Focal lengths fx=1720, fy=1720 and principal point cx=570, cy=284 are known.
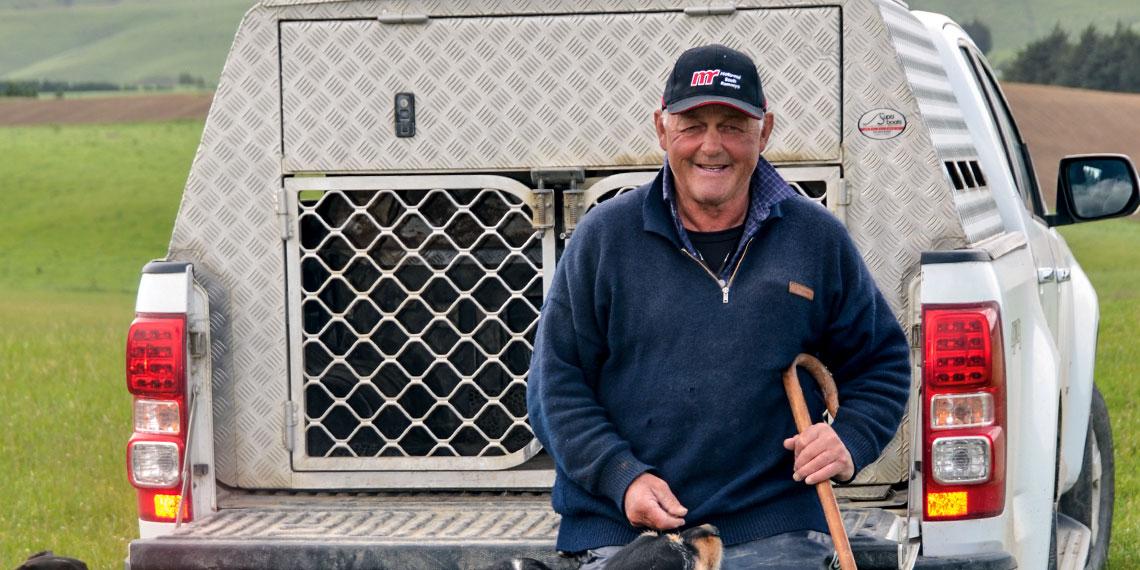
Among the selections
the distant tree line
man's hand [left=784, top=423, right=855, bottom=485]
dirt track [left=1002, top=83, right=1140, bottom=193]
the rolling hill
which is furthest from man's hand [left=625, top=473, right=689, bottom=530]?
the rolling hill

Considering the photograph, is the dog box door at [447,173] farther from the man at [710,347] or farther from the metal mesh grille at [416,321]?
the man at [710,347]

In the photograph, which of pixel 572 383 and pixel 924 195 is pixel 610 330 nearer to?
pixel 572 383

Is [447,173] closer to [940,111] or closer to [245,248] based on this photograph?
[245,248]

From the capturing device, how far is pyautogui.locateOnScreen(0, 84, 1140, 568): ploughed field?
9094 mm

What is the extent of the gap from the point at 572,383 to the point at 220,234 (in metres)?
1.84

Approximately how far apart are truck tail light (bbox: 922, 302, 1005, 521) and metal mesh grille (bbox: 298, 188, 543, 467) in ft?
3.84

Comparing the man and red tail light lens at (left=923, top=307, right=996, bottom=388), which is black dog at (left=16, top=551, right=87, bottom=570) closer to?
the man

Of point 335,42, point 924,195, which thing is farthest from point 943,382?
point 335,42

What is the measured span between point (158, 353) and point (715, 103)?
6.84 ft

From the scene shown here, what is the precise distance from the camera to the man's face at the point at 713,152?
3.45 meters

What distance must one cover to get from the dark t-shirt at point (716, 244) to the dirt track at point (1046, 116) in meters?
44.9

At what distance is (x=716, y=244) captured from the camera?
347 centimetres

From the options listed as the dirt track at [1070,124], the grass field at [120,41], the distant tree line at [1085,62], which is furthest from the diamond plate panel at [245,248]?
the grass field at [120,41]

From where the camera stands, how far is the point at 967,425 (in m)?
4.45
